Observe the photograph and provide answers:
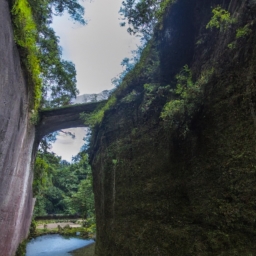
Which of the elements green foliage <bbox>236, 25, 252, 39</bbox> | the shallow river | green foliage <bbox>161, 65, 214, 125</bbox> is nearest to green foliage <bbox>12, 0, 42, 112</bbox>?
green foliage <bbox>161, 65, 214, 125</bbox>

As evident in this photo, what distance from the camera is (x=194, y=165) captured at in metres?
4.16

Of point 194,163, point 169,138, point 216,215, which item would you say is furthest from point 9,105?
point 216,215

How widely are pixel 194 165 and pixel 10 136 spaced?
4.62 meters

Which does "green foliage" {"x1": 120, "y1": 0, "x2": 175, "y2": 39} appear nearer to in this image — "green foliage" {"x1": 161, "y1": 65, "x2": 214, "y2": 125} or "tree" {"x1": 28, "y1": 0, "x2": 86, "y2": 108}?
"tree" {"x1": 28, "y1": 0, "x2": 86, "y2": 108}

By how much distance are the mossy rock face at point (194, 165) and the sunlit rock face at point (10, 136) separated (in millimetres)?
2614

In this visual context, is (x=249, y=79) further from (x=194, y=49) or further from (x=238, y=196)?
(x=194, y=49)

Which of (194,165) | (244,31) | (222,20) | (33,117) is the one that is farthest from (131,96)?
(33,117)

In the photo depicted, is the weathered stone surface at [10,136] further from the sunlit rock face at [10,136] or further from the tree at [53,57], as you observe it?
the tree at [53,57]

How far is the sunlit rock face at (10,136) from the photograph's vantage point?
539 cm

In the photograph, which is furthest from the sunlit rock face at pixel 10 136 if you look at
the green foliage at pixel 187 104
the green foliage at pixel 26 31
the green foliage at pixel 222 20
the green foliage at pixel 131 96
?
the green foliage at pixel 222 20

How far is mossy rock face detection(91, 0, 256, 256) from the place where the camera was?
3221 mm

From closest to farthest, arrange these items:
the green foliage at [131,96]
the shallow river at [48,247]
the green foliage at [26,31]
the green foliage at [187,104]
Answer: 1. the green foliage at [187,104]
2. the green foliage at [26,31]
3. the green foliage at [131,96]
4. the shallow river at [48,247]

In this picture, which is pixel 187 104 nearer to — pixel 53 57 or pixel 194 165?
pixel 194 165

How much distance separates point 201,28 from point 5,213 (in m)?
6.98
